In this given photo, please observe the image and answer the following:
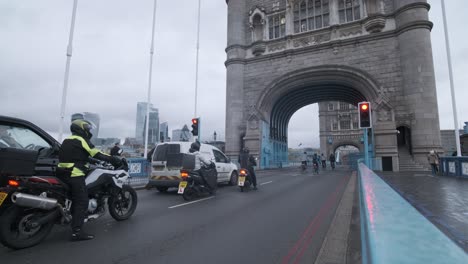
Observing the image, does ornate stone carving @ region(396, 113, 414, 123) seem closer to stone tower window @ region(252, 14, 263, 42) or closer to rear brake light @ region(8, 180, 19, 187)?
stone tower window @ region(252, 14, 263, 42)

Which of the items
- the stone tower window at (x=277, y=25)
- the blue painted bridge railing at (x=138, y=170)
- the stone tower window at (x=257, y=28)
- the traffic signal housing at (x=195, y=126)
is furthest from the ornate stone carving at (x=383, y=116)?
the blue painted bridge railing at (x=138, y=170)

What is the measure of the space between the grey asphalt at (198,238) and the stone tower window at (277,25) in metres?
23.5

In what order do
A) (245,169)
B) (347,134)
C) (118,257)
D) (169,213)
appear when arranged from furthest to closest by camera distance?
(347,134) < (245,169) < (169,213) < (118,257)

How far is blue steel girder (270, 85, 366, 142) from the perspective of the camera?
27.1 m

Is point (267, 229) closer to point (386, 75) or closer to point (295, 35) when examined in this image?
point (386, 75)

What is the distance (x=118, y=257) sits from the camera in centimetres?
339

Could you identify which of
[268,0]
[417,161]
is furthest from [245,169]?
[268,0]

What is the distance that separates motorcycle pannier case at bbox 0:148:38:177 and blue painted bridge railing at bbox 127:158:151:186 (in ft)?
28.6

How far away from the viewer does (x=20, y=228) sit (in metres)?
3.69

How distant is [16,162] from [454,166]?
58.1 feet

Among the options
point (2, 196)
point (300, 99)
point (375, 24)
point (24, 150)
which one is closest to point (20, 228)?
point (2, 196)

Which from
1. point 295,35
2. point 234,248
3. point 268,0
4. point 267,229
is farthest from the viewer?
point 268,0

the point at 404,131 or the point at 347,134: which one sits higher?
the point at 347,134

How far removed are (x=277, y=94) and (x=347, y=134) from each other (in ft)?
118
